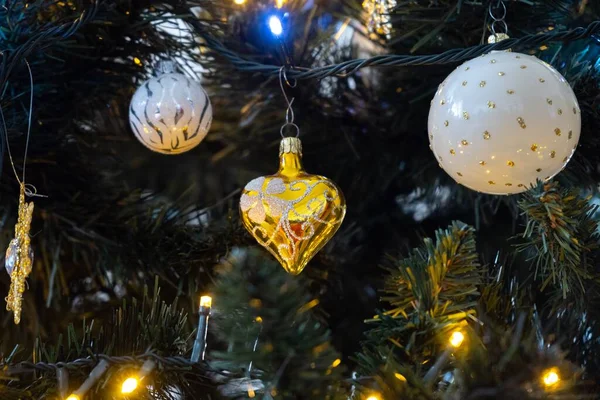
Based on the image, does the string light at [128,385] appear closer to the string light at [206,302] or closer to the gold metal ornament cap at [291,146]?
the string light at [206,302]

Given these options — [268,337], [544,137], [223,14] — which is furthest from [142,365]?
[223,14]

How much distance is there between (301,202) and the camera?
1.41 feet

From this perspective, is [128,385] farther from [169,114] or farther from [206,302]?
[169,114]

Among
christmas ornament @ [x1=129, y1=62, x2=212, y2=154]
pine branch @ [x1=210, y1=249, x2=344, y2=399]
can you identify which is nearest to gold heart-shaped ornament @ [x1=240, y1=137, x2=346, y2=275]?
christmas ornament @ [x1=129, y1=62, x2=212, y2=154]

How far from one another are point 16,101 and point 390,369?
0.39 metres

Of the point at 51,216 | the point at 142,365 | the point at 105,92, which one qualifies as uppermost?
the point at 105,92

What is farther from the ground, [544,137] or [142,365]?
[544,137]

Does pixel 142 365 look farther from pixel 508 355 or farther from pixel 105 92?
pixel 105 92

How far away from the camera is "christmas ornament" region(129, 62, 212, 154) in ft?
1.67

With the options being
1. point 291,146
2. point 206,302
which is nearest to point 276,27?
point 291,146

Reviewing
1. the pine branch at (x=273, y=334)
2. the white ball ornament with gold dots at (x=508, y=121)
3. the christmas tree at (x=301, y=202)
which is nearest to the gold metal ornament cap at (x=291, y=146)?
the christmas tree at (x=301, y=202)

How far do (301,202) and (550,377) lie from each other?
0.24 meters

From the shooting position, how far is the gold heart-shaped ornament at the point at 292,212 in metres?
0.43

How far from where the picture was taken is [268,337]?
8.4 inches
